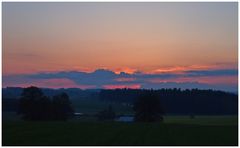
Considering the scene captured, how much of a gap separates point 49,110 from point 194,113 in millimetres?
24409

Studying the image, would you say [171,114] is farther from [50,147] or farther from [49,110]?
[50,147]

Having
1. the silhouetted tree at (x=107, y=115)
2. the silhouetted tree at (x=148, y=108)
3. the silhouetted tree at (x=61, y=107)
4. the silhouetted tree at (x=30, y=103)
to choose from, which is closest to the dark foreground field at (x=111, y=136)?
the silhouetted tree at (x=30, y=103)

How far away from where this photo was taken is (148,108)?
64812 mm

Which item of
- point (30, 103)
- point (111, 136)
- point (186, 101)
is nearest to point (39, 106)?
point (30, 103)

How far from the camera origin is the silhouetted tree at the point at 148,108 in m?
64.9

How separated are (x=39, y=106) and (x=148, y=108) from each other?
13.9 meters

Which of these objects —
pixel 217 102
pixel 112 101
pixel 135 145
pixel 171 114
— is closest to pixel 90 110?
pixel 112 101

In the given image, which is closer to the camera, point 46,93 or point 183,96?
point 46,93

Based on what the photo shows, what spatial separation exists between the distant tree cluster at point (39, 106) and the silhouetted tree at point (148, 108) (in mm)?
9856

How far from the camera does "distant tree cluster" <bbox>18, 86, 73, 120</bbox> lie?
Result: 206 ft

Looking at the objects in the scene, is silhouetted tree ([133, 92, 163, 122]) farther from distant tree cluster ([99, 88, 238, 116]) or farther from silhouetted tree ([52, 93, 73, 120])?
silhouetted tree ([52, 93, 73, 120])

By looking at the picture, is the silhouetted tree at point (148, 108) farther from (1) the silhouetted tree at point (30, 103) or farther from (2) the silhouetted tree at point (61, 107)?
(1) the silhouetted tree at point (30, 103)

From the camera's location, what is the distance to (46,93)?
6322cm

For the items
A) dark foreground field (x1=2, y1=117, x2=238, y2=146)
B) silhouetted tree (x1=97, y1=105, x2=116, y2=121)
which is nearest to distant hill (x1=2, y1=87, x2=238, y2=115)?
silhouetted tree (x1=97, y1=105, x2=116, y2=121)
